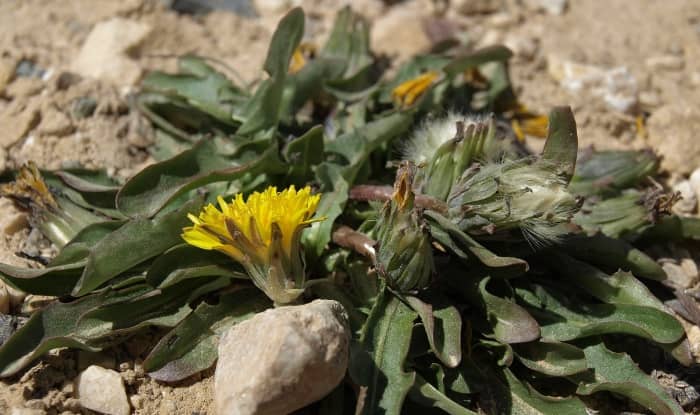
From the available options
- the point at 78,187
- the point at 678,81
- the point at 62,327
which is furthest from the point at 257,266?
the point at 678,81

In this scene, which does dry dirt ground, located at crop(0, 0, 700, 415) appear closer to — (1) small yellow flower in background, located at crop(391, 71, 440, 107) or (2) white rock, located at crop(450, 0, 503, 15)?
(2) white rock, located at crop(450, 0, 503, 15)

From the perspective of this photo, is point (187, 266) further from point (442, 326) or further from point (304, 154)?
point (442, 326)

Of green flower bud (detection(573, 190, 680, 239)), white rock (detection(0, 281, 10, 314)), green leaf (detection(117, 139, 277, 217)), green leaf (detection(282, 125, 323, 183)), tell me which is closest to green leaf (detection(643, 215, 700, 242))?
green flower bud (detection(573, 190, 680, 239))

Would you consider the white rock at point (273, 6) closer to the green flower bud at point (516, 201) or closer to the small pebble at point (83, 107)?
the small pebble at point (83, 107)

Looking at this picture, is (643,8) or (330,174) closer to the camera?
Result: (330,174)

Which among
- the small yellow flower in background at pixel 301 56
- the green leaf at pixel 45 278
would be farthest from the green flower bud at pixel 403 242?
the small yellow flower in background at pixel 301 56

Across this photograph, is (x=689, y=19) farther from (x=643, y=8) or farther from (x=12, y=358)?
(x=12, y=358)
